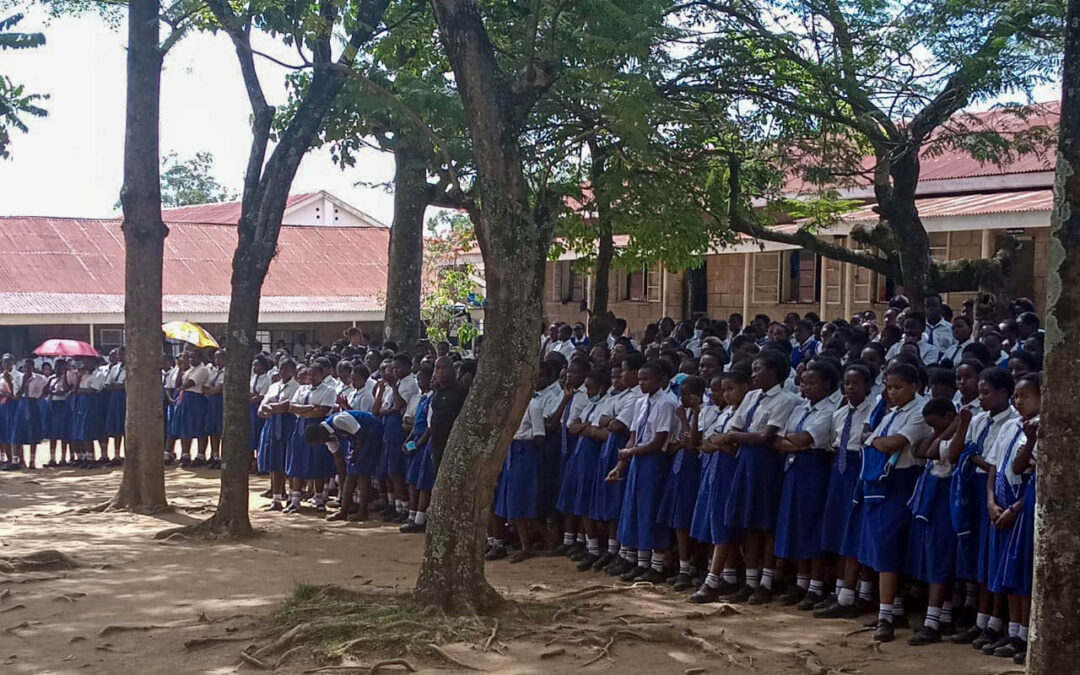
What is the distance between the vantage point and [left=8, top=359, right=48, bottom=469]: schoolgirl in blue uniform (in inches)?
698

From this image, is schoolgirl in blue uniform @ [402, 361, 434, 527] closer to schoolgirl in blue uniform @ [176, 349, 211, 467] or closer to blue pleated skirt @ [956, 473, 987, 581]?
blue pleated skirt @ [956, 473, 987, 581]

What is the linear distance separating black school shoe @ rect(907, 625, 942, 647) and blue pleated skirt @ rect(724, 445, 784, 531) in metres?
1.35

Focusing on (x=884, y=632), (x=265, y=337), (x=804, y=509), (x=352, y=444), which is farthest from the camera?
(x=265, y=337)

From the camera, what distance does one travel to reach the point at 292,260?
97.6 ft

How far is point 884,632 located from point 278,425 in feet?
25.9

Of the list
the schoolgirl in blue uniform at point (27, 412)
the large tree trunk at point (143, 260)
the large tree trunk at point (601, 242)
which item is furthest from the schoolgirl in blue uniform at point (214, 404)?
the large tree trunk at point (601, 242)

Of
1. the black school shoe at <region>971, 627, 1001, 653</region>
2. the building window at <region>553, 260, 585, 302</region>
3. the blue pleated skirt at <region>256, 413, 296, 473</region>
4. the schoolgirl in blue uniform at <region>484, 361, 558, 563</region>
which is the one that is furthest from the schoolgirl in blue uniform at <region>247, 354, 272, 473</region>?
the building window at <region>553, 260, 585, 302</region>

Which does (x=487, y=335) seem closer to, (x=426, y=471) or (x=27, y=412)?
(x=426, y=471)

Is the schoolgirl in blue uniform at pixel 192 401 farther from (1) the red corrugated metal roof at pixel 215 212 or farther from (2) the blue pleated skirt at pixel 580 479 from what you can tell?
(1) the red corrugated metal roof at pixel 215 212

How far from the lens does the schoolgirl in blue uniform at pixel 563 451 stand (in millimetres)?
9680

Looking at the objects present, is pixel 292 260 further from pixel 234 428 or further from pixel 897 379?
pixel 897 379

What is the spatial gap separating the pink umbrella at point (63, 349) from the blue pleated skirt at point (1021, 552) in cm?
1947

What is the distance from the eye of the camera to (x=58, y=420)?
1781 cm

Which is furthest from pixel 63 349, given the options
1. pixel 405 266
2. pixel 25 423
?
pixel 405 266
